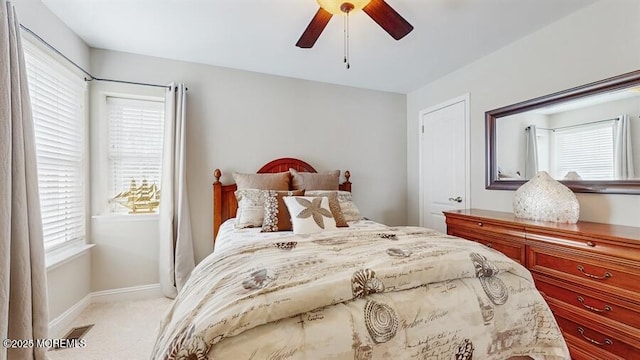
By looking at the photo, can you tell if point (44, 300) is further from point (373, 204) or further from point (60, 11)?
point (373, 204)

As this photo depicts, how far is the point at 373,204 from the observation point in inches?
146

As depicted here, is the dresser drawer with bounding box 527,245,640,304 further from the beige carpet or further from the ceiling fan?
the beige carpet

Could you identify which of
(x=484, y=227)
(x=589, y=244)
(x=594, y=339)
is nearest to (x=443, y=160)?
(x=484, y=227)

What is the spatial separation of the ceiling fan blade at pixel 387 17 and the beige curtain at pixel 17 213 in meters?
1.90

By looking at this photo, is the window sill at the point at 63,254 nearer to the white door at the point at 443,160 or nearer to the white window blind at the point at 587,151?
the white door at the point at 443,160

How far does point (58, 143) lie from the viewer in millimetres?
2172

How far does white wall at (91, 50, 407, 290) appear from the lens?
2.70 metres

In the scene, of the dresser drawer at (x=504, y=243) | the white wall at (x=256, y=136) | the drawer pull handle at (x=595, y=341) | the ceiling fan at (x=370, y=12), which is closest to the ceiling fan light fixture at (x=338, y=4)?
the ceiling fan at (x=370, y=12)

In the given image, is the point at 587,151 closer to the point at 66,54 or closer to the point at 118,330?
the point at 118,330

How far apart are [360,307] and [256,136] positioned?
2495 millimetres

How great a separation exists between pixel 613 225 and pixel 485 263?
4.32ft

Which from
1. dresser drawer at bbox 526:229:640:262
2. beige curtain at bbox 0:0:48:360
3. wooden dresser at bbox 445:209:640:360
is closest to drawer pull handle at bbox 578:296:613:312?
wooden dresser at bbox 445:209:640:360

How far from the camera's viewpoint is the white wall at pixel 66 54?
A: 6.13 feet

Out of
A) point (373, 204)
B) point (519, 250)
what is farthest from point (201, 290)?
point (373, 204)
